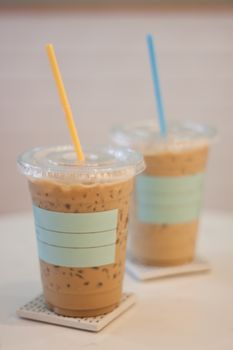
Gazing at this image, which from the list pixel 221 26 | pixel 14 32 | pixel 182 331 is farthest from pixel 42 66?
pixel 182 331

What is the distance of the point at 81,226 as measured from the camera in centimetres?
117

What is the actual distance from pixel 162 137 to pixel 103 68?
1.12 m

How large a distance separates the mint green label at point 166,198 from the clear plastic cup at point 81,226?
Result: 233 millimetres

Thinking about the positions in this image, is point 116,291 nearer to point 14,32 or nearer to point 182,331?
point 182,331

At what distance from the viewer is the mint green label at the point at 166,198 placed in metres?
1.46

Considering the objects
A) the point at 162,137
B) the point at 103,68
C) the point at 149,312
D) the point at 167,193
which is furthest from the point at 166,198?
the point at 103,68

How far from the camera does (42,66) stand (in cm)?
250

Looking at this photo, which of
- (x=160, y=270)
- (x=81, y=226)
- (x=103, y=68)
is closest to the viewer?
(x=81, y=226)

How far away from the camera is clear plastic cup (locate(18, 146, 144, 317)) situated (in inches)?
45.6

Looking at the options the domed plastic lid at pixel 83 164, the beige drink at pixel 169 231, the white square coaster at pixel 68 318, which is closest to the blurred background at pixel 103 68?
the beige drink at pixel 169 231

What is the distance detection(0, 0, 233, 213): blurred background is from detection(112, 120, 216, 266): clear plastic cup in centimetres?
104

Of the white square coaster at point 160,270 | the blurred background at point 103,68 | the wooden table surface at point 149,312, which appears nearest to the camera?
the wooden table surface at point 149,312

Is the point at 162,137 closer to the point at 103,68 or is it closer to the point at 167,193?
the point at 167,193

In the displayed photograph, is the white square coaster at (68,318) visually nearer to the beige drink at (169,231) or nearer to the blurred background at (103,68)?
the beige drink at (169,231)
